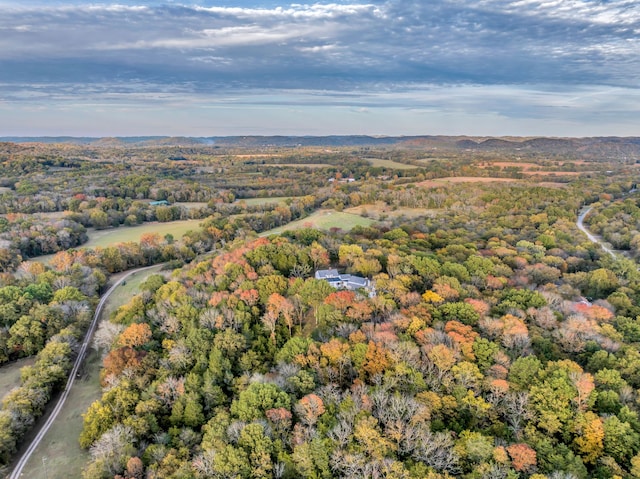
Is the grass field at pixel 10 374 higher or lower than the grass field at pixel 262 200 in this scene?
lower

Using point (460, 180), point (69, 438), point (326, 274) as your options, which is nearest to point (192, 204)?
point (326, 274)

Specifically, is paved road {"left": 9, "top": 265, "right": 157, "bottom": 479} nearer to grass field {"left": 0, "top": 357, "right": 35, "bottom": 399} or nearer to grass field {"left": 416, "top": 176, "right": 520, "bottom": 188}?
grass field {"left": 0, "top": 357, "right": 35, "bottom": 399}

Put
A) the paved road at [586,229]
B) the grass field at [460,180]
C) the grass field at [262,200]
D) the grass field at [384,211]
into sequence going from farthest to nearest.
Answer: the grass field at [460,180], the grass field at [262,200], the grass field at [384,211], the paved road at [586,229]

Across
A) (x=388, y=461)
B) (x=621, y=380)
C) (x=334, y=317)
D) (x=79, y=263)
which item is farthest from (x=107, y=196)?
(x=621, y=380)

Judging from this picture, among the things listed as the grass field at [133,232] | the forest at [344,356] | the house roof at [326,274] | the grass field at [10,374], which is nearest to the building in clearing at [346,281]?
the house roof at [326,274]

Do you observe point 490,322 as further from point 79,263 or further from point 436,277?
point 79,263

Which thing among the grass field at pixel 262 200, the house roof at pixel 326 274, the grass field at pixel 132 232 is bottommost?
the grass field at pixel 132 232

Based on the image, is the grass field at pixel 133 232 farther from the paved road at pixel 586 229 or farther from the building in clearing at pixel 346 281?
the paved road at pixel 586 229

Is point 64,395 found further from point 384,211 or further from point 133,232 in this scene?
point 384,211
